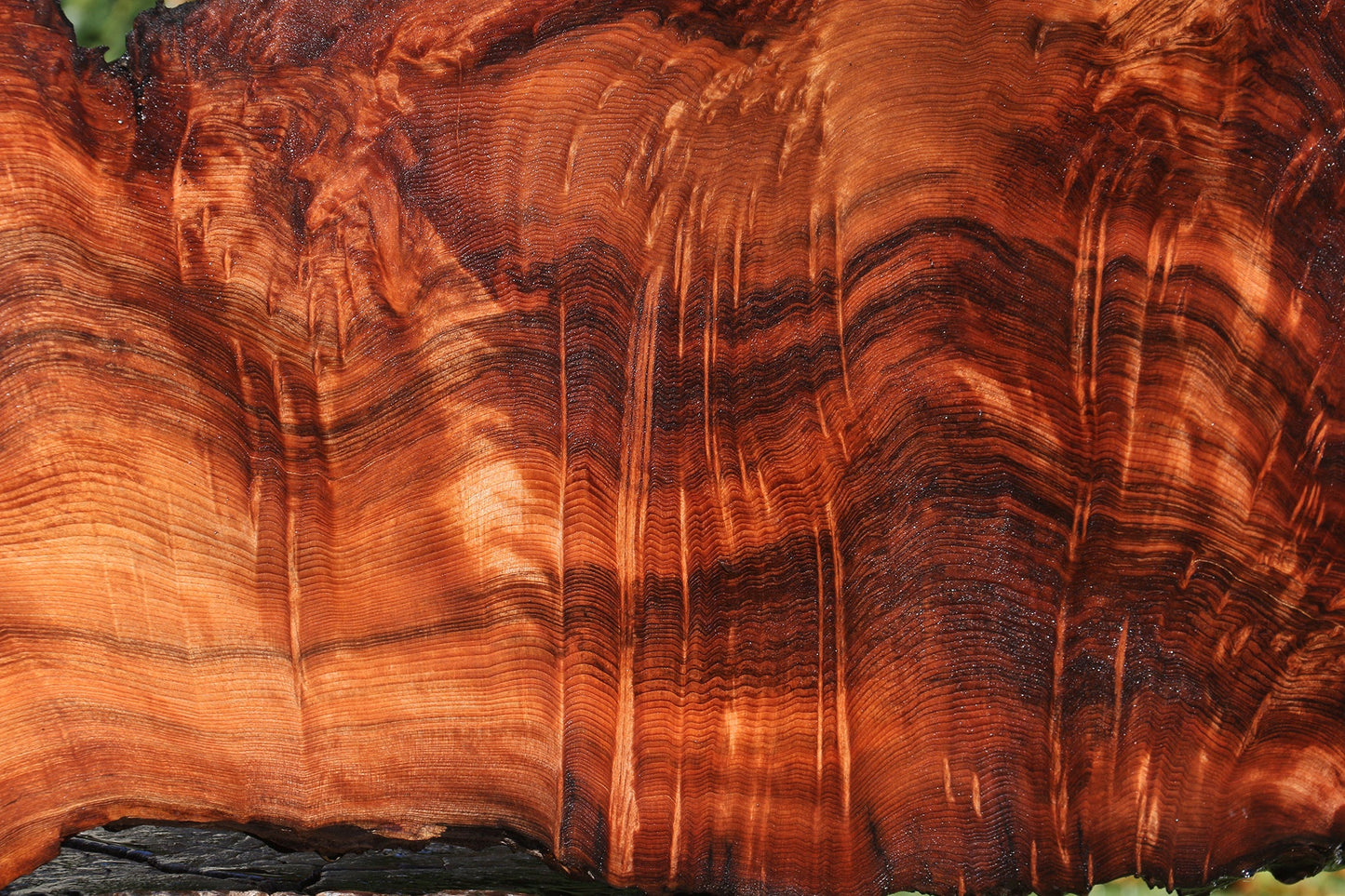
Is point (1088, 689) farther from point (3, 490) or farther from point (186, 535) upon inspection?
point (3, 490)

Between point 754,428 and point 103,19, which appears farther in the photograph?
point 103,19

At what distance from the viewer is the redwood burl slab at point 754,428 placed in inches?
34.0

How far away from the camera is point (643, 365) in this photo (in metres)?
0.90

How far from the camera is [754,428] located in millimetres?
896

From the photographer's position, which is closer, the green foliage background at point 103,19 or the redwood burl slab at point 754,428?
the redwood burl slab at point 754,428

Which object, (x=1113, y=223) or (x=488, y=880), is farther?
(x=488, y=880)

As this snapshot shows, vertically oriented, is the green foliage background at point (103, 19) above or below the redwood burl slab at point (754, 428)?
above

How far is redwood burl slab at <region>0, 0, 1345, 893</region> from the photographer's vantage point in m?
0.86

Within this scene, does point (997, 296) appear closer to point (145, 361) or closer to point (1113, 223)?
point (1113, 223)

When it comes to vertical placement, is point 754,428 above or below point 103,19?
below

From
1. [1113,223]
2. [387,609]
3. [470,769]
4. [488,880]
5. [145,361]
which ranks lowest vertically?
[488,880]

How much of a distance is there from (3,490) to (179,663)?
18 cm

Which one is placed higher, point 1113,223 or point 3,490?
point 1113,223

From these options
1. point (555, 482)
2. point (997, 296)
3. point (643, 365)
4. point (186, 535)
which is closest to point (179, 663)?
point (186, 535)
